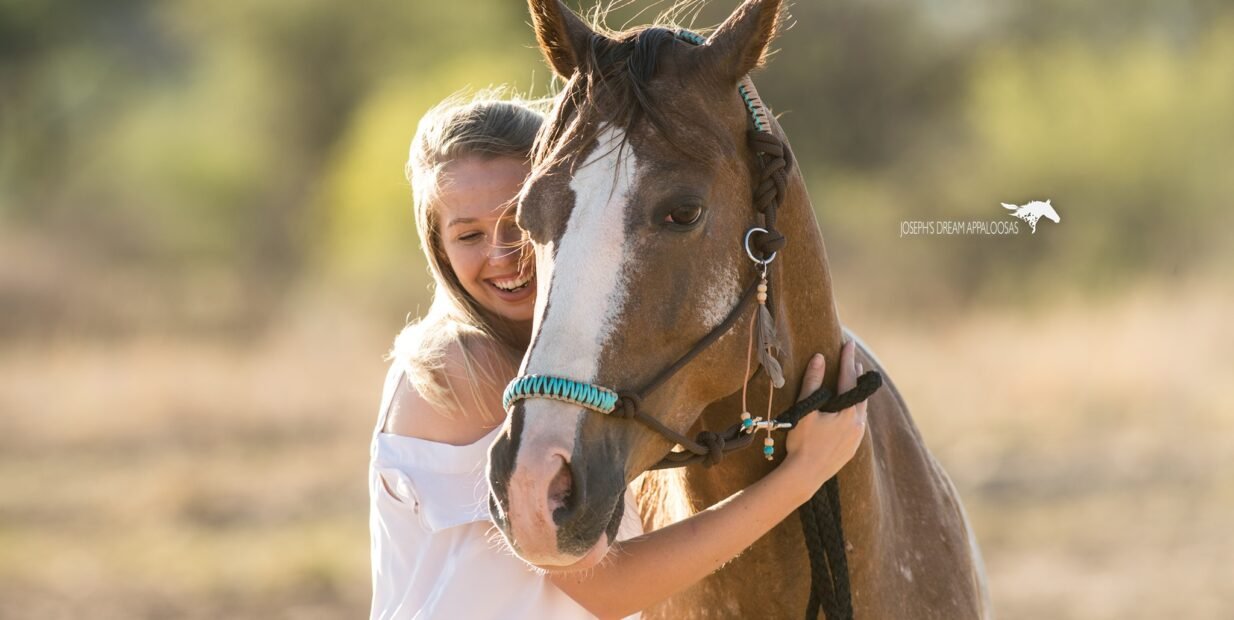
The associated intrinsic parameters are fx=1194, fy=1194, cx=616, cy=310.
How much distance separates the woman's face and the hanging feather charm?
582 mm

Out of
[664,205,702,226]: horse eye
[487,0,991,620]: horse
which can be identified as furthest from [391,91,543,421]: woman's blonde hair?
[664,205,702,226]: horse eye

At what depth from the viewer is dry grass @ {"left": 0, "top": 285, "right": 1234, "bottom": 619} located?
26.0 ft

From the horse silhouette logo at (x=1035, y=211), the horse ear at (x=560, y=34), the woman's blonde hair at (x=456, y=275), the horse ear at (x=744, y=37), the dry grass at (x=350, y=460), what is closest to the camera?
the horse ear at (x=744, y=37)

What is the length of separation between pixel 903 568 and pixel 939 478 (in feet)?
1.29

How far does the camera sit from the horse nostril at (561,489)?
1778mm

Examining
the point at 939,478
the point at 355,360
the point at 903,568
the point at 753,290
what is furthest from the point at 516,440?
the point at 355,360

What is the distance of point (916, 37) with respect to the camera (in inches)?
822

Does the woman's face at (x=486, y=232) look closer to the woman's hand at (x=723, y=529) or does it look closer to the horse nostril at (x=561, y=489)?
the woman's hand at (x=723, y=529)

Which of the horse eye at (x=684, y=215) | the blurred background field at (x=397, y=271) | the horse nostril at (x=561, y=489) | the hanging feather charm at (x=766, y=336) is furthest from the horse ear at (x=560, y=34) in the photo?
the horse nostril at (x=561, y=489)

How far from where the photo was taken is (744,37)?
208cm

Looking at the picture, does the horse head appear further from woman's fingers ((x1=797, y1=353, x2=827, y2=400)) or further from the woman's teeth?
the woman's teeth

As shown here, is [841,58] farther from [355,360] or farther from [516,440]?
[516,440]

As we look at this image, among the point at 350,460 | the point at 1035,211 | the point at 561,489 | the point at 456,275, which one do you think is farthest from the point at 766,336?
the point at 350,460

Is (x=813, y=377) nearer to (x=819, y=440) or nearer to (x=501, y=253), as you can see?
(x=819, y=440)
